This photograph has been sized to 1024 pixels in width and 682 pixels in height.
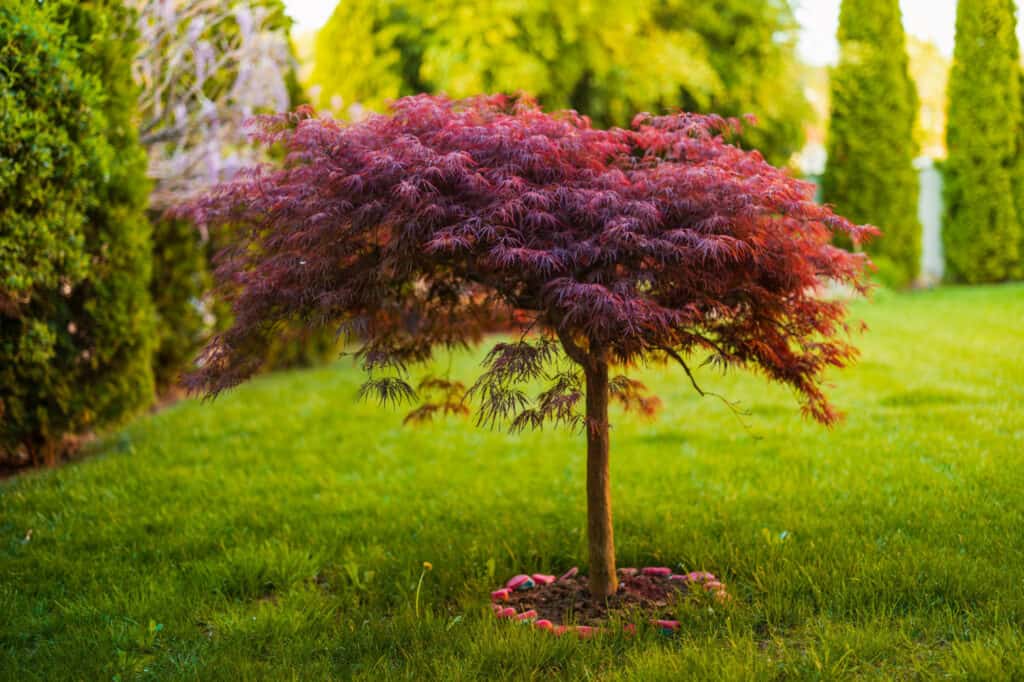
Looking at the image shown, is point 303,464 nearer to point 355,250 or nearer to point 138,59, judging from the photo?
point 355,250

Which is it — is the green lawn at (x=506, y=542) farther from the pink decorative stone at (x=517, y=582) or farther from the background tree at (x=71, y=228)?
the background tree at (x=71, y=228)

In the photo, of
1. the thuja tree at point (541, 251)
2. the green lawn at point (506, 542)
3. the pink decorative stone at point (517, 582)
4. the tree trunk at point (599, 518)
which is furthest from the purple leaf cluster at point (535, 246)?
the pink decorative stone at point (517, 582)

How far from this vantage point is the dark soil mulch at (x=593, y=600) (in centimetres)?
332

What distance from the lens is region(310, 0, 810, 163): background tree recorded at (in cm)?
1132

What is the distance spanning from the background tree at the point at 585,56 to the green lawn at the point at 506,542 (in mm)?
6526

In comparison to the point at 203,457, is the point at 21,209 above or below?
above

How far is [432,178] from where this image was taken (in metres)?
2.93

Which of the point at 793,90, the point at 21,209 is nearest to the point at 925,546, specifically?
the point at 21,209

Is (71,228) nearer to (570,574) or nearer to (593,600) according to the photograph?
(570,574)

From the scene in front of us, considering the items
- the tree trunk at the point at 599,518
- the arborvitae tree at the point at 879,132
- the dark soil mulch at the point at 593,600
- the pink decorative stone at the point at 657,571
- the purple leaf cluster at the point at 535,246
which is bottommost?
the dark soil mulch at the point at 593,600

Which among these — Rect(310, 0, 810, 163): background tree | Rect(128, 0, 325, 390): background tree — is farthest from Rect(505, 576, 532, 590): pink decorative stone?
Rect(310, 0, 810, 163): background tree

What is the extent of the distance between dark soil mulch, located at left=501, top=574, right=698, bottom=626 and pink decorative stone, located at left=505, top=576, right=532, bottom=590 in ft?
0.10

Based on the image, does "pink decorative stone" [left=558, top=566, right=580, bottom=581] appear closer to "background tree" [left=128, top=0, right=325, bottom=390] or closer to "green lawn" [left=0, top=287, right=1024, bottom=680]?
"green lawn" [left=0, top=287, right=1024, bottom=680]

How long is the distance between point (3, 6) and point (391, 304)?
9.85ft
